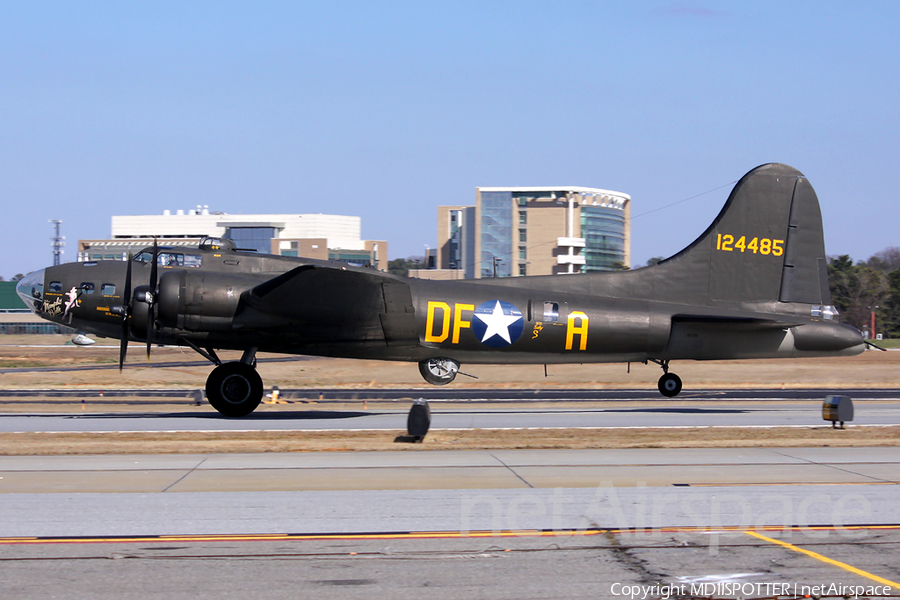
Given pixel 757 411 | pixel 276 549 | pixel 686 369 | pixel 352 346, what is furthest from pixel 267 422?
pixel 686 369

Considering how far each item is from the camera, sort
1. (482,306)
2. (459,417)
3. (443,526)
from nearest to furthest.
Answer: (443,526), (482,306), (459,417)

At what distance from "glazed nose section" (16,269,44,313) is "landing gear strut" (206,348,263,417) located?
16.8ft

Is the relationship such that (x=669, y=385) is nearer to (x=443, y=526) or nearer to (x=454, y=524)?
(x=454, y=524)

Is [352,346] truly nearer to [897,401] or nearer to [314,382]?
[314,382]

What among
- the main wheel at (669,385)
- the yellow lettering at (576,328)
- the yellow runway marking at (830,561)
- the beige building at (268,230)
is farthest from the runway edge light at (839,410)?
the beige building at (268,230)

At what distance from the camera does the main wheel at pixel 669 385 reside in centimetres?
2386

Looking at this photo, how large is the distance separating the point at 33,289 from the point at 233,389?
611 cm

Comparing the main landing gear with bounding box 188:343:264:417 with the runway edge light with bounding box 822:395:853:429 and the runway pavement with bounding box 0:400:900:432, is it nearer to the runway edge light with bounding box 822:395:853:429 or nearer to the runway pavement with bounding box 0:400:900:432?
the runway pavement with bounding box 0:400:900:432

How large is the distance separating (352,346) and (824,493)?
42.2 feet

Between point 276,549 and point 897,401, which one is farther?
point 897,401

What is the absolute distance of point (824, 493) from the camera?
11.5 meters

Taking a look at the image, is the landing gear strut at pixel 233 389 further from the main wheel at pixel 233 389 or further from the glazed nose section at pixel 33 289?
the glazed nose section at pixel 33 289

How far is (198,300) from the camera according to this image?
19.9 metres

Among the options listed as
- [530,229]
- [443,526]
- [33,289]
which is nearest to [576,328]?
[443,526]
